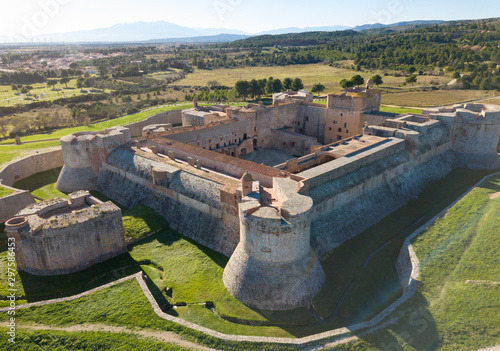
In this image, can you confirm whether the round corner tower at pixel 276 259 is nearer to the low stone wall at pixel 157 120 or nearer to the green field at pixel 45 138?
the green field at pixel 45 138

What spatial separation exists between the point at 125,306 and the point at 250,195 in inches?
354

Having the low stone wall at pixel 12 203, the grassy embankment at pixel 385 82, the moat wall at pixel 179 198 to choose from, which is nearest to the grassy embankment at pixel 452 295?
the moat wall at pixel 179 198

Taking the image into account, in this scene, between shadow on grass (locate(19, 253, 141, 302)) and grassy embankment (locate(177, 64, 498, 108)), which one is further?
grassy embankment (locate(177, 64, 498, 108))

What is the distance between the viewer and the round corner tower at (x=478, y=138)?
36.9 m

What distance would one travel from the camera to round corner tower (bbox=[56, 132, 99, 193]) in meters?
33.1

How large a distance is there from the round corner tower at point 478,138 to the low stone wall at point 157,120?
42813mm

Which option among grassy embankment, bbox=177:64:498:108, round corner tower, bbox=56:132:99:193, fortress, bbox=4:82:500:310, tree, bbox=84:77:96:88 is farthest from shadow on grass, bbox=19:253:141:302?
tree, bbox=84:77:96:88

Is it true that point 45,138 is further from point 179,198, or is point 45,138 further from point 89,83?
point 89,83

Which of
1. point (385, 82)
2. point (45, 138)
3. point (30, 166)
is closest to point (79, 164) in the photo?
point (30, 166)

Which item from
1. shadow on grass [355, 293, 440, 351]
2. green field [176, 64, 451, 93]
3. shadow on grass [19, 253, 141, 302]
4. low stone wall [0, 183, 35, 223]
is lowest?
shadow on grass [19, 253, 141, 302]

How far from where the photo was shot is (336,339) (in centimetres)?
1549

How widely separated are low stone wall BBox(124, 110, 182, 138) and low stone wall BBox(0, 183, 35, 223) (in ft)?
85.0

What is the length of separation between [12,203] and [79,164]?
6846mm

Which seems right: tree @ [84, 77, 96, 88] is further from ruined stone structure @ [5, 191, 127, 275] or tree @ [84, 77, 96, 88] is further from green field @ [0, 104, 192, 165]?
ruined stone structure @ [5, 191, 127, 275]
